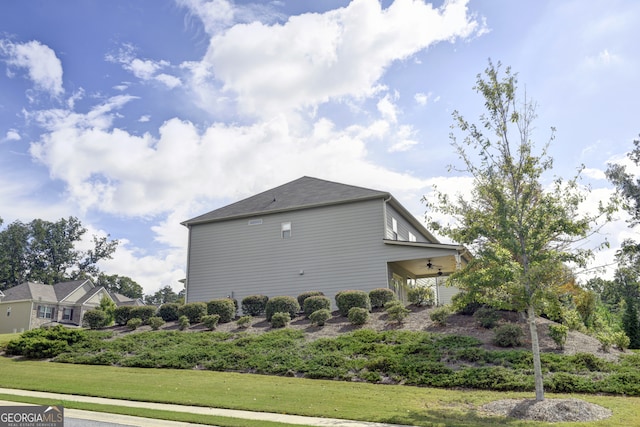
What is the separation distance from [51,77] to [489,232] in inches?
568

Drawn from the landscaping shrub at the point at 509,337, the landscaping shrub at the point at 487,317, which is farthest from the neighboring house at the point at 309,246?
the landscaping shrub at the point at 509,337

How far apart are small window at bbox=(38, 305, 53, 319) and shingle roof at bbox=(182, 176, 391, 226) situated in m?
23.4

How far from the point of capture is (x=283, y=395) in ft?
33.9

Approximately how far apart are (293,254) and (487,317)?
10.1 metres

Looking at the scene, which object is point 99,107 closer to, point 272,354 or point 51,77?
point 51,77

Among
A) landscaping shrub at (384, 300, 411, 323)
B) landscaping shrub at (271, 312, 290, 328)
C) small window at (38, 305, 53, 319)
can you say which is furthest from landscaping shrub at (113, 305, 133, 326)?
small window at (38, 305, 53, 319)

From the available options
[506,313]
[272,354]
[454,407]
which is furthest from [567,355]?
[272,354]

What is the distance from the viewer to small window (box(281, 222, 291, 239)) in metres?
23.3

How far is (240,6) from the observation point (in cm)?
1362

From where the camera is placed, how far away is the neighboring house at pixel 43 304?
3956cm

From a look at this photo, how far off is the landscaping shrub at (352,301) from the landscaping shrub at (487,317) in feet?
13.6

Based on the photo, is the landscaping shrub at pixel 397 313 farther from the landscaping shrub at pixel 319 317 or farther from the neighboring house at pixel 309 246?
the neighboring house at pixel 309 246

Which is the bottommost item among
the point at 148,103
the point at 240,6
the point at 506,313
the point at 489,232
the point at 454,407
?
the point at 454,407

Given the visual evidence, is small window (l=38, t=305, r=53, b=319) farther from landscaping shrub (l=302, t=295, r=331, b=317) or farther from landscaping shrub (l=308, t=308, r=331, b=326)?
landscaping shrub (l=308, t=308, r=331, b=326)
